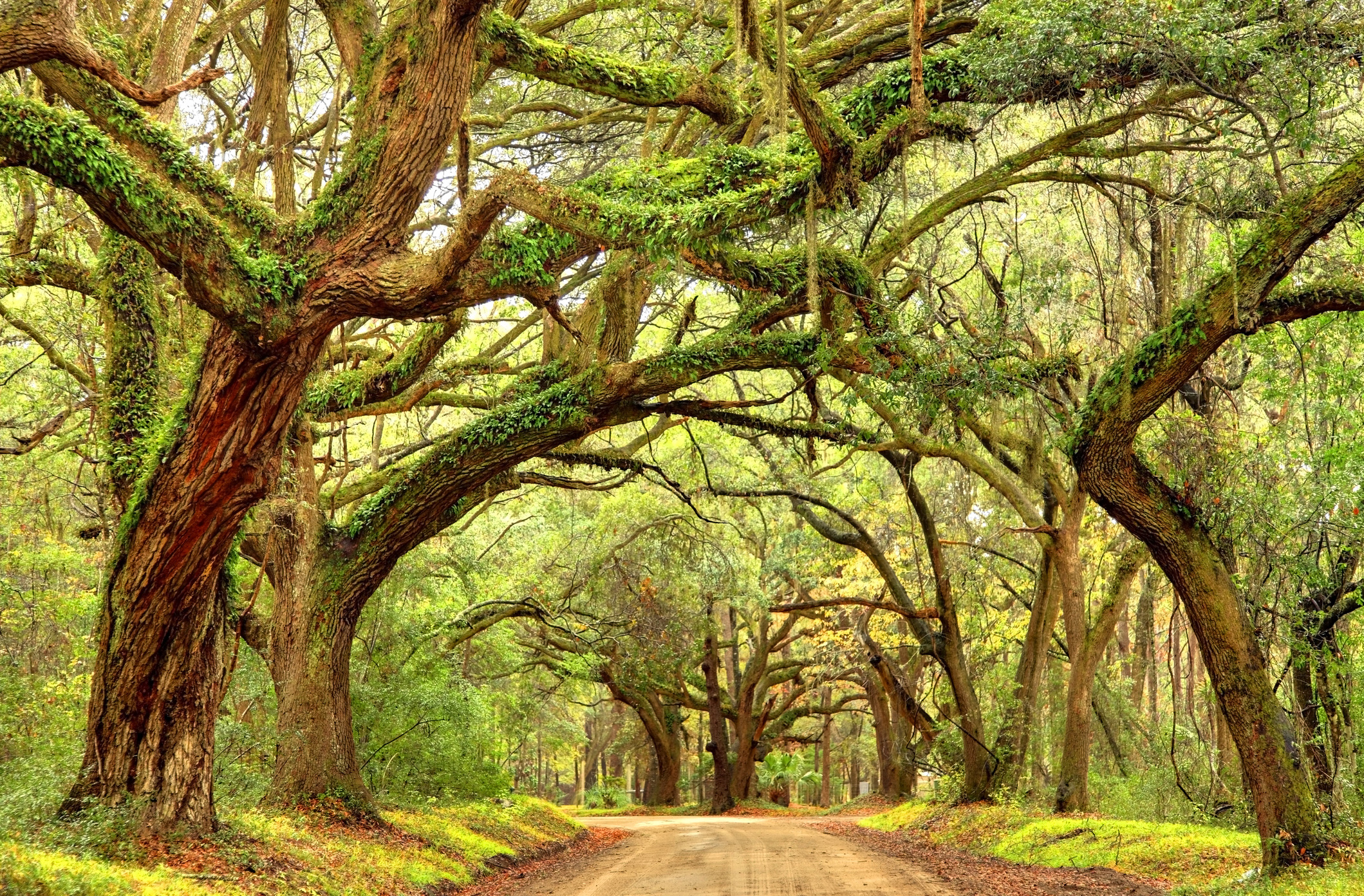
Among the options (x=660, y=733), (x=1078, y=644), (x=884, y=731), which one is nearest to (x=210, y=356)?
(x=1078, y=644)

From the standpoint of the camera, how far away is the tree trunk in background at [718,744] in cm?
2680

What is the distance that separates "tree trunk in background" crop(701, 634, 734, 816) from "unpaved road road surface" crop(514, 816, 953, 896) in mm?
10258

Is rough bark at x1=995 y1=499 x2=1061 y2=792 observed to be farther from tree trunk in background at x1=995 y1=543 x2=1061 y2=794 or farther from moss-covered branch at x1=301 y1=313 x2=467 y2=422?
moss-covered branch at x1=301 y1=313 x2=467 y2=422

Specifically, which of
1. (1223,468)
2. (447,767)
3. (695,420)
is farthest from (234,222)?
(695,420)

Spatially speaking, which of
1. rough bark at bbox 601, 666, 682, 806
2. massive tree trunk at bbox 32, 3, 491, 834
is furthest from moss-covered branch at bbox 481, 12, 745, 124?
rough bark at bbox 601, 666, 682, 806

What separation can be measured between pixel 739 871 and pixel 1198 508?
225 inches

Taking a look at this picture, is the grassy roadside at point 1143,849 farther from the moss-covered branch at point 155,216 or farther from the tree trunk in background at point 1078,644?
the moss-covered branch at point 155,216

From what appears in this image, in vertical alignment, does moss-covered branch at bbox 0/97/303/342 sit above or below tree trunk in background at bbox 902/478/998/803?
above

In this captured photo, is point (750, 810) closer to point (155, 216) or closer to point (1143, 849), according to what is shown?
point (1143, 849)

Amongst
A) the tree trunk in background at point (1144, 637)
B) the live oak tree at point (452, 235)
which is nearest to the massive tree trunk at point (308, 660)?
the live oak tree at point (452, 235)

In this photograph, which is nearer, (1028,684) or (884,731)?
(1028,684)

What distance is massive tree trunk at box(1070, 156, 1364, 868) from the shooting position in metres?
7.06

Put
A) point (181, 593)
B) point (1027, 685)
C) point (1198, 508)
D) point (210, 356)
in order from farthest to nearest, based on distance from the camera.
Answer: point (1027, 685) < point (1198, 508) < point (181, 593) < point (210, 356)

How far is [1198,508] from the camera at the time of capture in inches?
327
